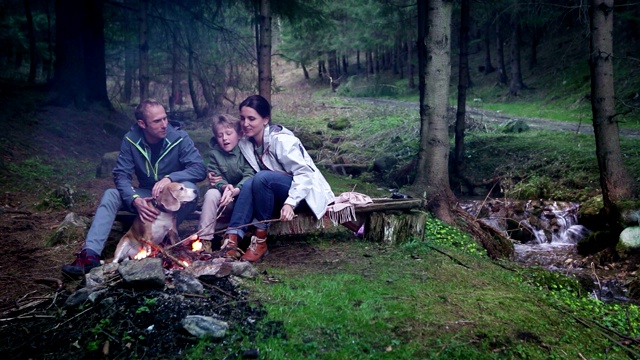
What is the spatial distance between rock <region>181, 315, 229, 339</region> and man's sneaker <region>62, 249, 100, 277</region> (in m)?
1.63

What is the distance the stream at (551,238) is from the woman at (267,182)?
11.4ft

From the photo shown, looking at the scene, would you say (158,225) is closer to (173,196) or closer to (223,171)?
(173,196)

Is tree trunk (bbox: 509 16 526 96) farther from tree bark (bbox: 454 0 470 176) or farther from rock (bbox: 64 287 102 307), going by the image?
rock (bbox: 64 287 102 307)

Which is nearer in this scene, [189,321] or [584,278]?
[189,321]

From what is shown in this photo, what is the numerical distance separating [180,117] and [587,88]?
16680mm

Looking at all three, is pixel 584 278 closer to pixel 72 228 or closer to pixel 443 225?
pixel 443 225

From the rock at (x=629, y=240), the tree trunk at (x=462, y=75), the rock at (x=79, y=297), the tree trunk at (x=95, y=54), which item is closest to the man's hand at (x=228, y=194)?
the rock at (x=79, y=297)

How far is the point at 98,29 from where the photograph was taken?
15.2 m

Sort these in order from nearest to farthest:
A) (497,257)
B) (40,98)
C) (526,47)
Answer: (497,257)
(40,98)
(526,47)

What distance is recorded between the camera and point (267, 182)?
542 cm

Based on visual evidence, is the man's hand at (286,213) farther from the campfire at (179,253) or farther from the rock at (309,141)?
the rock at (309,141)

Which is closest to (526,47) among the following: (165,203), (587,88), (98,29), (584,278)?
(587,88)

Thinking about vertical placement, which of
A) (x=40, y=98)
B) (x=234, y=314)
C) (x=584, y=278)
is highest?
(x=40, y=98)

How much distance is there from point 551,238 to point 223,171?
23.2 ft
